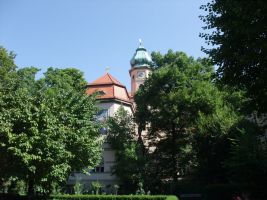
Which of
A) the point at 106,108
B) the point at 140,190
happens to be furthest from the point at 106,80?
the point at 140,190

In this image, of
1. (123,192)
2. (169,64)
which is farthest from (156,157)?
(169,64)

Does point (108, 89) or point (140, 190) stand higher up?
point (108, 89)

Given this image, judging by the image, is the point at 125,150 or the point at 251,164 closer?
the point at 251,164

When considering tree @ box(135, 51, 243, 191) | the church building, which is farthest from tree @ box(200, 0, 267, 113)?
the church building

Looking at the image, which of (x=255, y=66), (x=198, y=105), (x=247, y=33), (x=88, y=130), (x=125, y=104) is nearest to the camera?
(x=247, y=33)

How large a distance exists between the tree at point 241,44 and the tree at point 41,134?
1083cm

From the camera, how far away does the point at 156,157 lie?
37156 mm

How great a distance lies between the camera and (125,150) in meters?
34.9

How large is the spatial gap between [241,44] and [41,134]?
12357 mm

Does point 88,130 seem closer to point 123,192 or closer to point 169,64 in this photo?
point 123,192

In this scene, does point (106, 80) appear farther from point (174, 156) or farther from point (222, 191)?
point (222, 191)

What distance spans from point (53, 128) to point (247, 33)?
13.1 m

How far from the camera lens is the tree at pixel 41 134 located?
1988cm

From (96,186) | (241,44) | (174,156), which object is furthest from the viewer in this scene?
(174,156)
